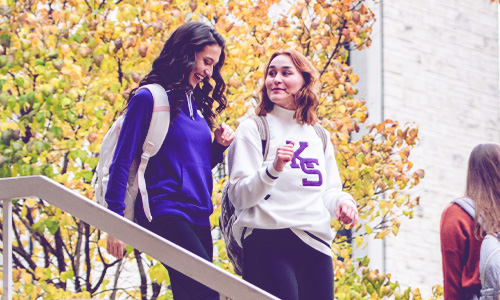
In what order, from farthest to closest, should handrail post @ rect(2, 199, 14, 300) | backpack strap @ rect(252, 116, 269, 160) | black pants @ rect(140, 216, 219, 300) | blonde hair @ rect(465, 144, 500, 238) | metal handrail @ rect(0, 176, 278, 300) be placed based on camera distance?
blonde hair @ rect(465, 144, 500, 238) < backpack strap @ rect(252, 116, 269, 160) < black pants @ rect(140, 216, 219, 300) < handrail post @ rect(2, 199, 14, 300) < metal handrail @ rect(0, 176, 278, 300)

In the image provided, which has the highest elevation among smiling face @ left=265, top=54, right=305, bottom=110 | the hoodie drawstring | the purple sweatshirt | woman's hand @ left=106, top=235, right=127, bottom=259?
smiling face @ left=265, top=54, right=305, bottom=110

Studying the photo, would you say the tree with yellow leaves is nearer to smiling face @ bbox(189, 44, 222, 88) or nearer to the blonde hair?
the blonde hair

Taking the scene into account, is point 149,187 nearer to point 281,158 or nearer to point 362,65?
point 281,158

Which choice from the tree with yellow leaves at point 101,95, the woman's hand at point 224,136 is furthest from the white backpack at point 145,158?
the tree with yellow leaves at point 101,95

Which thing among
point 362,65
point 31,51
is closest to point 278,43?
point 31,51

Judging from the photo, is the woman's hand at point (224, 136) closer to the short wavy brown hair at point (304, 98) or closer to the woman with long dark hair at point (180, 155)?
the woman with long dark hair at point (180, 155)

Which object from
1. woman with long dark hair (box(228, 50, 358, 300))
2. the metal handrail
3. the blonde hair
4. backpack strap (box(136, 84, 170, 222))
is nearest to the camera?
the metal handrail

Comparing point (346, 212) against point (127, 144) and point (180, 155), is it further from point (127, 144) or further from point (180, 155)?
point (127, 144)

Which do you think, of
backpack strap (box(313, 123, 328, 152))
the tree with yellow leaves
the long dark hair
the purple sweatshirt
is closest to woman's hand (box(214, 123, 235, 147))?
the purple sweatshirt

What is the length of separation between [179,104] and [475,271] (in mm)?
1748

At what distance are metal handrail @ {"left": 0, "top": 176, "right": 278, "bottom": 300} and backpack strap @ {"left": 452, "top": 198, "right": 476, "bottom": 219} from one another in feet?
6.57

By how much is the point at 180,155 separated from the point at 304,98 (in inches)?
29.8

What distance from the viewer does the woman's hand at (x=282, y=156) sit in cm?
350

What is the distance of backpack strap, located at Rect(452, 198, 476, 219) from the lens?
14.2 ft
